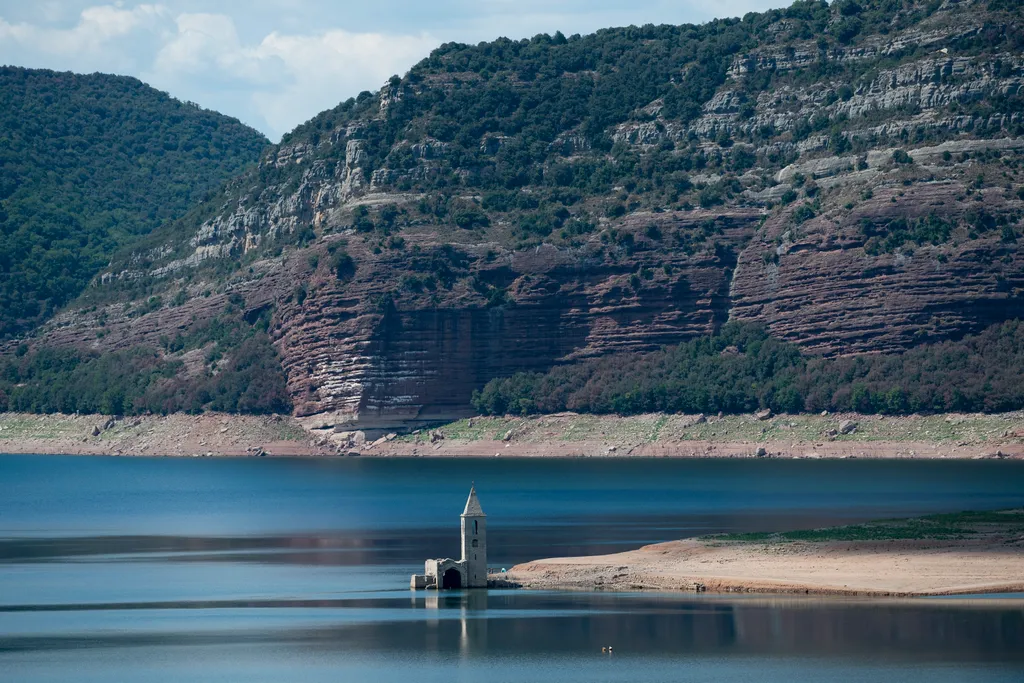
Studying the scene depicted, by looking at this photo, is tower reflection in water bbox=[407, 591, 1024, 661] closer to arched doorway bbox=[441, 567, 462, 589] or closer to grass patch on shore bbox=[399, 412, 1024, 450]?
arched doorway bbox=[441, 567, 462, 589]

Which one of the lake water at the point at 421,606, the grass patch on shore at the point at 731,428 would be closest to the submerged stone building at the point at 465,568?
the lake water at the point at 421,606

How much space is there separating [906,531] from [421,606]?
24.1 metres

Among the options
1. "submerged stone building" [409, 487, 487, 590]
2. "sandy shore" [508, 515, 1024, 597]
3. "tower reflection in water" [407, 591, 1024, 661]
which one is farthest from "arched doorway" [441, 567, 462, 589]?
"sandy shore" [508, 515, 1024, 597]

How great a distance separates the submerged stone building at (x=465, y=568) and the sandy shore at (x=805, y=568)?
7.96 feet

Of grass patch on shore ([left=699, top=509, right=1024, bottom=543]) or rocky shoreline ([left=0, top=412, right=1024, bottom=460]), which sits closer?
grass patch on shore ([left=699, top=509, right=1024, bottom=543])

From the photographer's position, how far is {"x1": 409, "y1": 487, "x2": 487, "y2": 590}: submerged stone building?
6794 cm

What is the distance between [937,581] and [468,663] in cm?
1937

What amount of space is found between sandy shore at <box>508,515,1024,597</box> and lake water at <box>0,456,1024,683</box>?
1.96 metres

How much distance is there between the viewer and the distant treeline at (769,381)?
552ft

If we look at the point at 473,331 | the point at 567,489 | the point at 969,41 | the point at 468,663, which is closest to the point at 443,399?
the point at 473,331

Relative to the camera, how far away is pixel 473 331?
197375 mm

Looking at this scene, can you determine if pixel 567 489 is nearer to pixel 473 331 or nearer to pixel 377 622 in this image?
pixel 473 331

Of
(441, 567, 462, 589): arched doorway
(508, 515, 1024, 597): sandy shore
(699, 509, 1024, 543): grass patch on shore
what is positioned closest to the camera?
(508, 515, 1024, 597): sandy shore

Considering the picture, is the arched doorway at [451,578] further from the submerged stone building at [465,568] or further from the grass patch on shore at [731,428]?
the grass patch on shore at [731,428]
